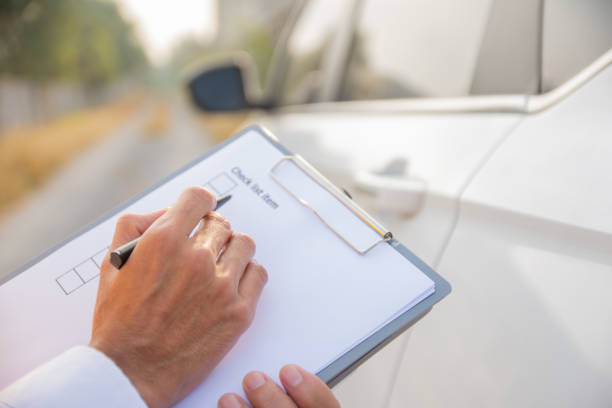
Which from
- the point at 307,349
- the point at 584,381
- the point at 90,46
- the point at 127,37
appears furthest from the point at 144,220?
the point at 127,37

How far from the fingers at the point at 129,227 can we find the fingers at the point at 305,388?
39cm

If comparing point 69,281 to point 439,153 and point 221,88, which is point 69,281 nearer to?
point 439,153

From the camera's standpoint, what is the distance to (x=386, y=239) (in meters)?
0.79

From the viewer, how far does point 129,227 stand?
818mm

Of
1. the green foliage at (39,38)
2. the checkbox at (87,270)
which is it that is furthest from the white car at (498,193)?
the green foliage at (39,38)

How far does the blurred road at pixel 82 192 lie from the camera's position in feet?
17.7

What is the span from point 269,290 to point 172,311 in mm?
170

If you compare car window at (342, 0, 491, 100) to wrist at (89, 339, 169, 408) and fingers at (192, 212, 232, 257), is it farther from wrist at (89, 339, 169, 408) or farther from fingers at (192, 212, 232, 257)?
wrist at (89, 339, 169, 408)

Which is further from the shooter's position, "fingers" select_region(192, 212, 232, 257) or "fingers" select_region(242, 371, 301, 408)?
"fingers" select_region(192, 212, 232, 257)

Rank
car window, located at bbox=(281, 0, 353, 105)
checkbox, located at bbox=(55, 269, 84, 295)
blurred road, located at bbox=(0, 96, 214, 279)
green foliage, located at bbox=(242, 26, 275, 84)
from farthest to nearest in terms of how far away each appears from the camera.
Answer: green foliage, located at bbox=(242, 26, 275, 84) < blurred road, located at bbox=(0, 96, 214, 279) < car window, located at bbox=(281, 0, 353, 105) < checkbox, located at bbox=(55, 269, 84, 295)

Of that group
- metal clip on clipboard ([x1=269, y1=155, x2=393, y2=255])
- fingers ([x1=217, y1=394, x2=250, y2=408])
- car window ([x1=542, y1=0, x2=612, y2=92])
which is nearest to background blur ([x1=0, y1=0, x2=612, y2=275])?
car window ([x1=542, y1=0, x2=612, y2=92])

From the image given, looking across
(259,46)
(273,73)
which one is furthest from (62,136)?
(273,73)

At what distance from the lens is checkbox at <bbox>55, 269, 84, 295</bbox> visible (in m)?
0.85

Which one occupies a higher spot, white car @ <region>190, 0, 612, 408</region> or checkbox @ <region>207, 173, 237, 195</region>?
checkbox @ <region>207, 173, 237, 195</region>
